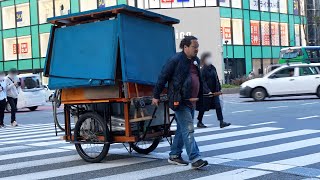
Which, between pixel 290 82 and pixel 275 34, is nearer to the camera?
pixel 290 82

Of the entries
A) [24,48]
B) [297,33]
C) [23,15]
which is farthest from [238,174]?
[297,33]

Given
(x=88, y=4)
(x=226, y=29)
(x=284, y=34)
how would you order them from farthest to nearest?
(x=284, y=34) → (x=88, y=4) → (x=226, y=29)

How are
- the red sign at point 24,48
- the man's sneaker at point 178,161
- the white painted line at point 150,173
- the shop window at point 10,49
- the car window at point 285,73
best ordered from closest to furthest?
the white painted line at point 150,173, the man's sneaker at point 178,161, the car window at point 285,73, the red sign at point 24,48, the shop window at point 10,49

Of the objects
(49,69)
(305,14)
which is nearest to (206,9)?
(305,14)

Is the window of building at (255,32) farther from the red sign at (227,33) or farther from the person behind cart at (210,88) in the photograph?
the person behind cart at (210,88)

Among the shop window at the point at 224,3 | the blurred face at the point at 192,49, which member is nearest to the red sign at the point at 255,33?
the shop window at the point at 224,3

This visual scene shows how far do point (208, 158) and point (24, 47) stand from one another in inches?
1870

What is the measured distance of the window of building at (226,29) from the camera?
47609 mm

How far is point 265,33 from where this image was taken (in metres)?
51.9

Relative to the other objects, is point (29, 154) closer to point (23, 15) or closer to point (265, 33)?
point (265, 33)

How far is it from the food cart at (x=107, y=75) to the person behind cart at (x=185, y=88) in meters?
0.62

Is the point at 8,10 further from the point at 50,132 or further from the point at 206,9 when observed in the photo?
the point at 50,132

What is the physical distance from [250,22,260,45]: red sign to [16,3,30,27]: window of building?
22737 mm

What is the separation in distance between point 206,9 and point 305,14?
646 inches
